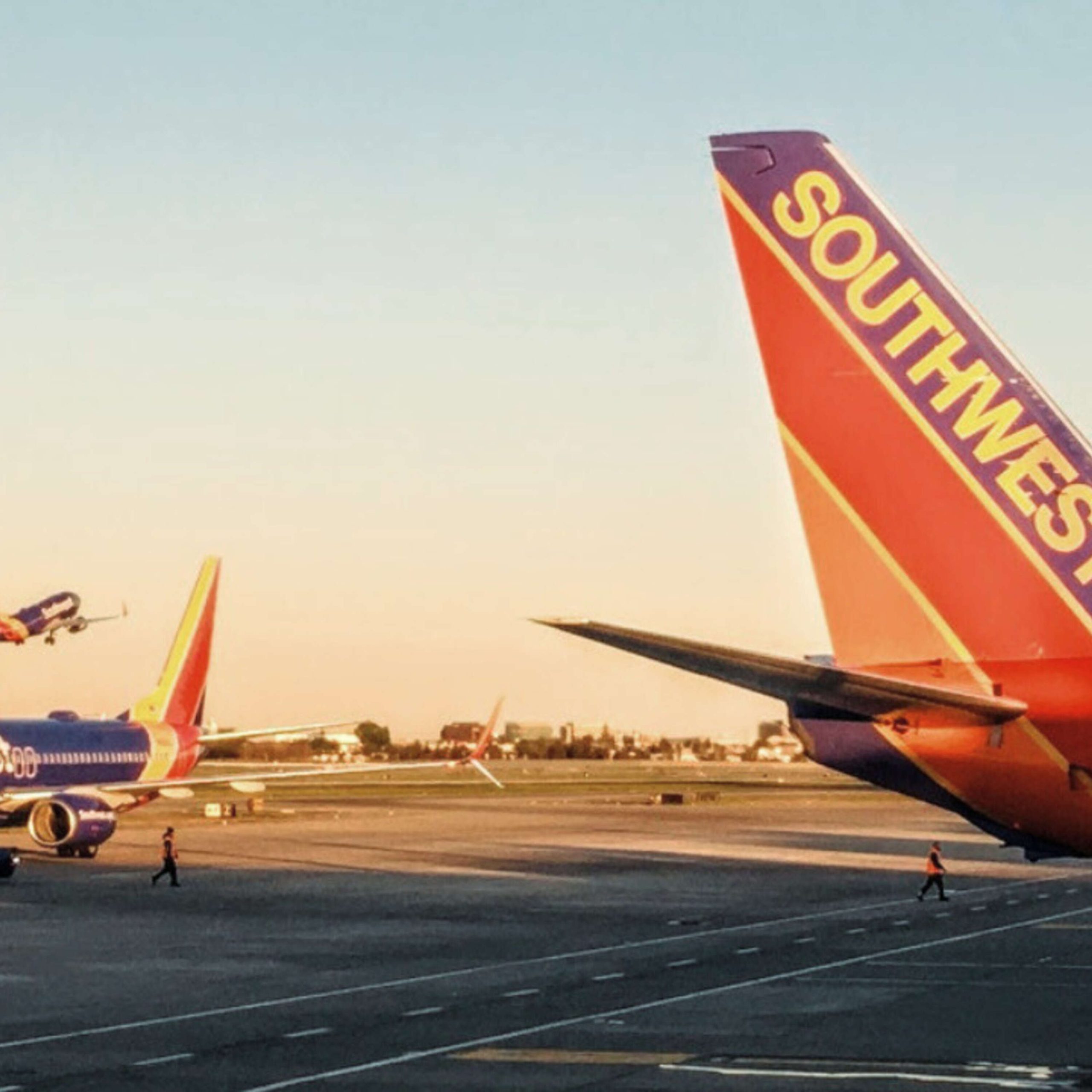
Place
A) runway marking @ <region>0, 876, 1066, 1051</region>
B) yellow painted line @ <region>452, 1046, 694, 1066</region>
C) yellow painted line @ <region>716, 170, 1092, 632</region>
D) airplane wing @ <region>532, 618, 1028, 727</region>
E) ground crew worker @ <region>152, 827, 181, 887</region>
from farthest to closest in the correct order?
ground crew worker @ <region>152, 827, 181, 887</region>
runway marking @ <region>0, 876, 1066, 1051</region>
yellow painted line @ <region>452, 1046, 694, 1066</region>
yellow painted line @ <region>716, 170, 1092, 632</region>
airplane wing @ <region>532, 618, 1028, 727</region>

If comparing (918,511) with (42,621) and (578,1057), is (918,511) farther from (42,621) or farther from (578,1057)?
(42,621)

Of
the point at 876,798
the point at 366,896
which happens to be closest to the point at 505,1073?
the point at 366,896

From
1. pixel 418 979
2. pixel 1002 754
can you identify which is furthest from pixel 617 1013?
pixel 1002 754

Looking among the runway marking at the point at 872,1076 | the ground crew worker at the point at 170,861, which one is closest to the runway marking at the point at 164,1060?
the runway marking at the point at 872,1076

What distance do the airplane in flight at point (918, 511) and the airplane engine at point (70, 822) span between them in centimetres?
5688

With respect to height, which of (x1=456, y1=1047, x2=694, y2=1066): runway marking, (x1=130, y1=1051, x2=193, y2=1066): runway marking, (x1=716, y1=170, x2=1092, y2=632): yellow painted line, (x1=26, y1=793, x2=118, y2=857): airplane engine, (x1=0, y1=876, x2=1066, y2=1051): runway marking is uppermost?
(x1=716, y1=170, x2=1092, y2=632): yellow painted line

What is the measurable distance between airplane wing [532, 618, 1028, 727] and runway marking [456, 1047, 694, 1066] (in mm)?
12282

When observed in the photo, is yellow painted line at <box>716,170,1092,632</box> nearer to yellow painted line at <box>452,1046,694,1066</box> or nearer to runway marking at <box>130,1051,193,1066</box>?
yellow painted line at <box>452,1046,694,1066</box>

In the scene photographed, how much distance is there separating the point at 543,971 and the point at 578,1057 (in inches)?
440

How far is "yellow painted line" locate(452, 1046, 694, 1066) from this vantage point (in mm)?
27625

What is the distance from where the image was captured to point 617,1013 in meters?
33.1

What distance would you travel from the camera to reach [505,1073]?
26.8 m

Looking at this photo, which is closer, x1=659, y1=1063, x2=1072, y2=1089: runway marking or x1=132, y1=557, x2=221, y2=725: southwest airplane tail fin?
x1=659, y1=1063, x2=1072, y2=1089: runway marking

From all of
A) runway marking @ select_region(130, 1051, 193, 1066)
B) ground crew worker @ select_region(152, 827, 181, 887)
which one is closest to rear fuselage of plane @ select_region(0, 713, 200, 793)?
ground crew worker @ select_region(152, 827, 181, 887)
